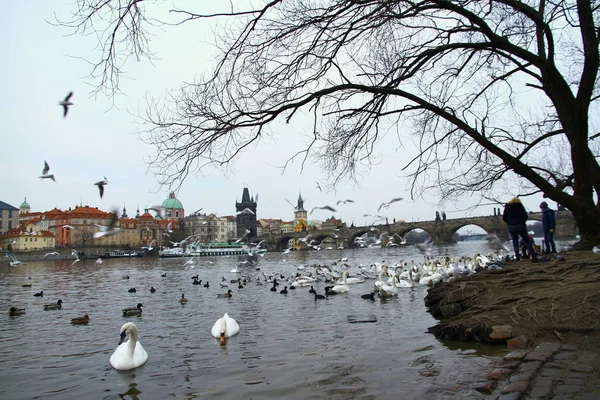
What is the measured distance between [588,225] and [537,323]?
486cm

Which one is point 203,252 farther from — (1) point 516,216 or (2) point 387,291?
(1) point 516,216

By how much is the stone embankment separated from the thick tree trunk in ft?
17.6

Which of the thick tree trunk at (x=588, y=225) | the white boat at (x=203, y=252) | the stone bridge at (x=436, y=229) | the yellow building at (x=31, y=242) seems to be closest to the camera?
the thick tree trunk at (x=588, y=225)

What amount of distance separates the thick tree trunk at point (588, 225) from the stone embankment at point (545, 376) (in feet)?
17.6

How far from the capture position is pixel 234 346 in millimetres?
7336

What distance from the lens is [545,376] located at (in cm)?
392

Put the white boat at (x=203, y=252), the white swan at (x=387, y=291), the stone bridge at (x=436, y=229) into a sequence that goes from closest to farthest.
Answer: the white swan at (x=387, y=291) → the stone bridge at (x=436, y=229) → the white boat at (x=203, y=252)

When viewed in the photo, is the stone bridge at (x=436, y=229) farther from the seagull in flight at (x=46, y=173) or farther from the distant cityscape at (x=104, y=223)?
the seagull in flight at (x=46, y=173)

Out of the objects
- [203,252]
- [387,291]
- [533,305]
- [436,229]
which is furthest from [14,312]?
[436,229]

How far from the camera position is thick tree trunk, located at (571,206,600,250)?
9125 millimetres

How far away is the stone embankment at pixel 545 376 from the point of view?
3.55 meters

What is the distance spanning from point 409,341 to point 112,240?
4540 inches

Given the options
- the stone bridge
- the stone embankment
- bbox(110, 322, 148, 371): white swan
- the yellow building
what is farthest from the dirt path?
the yellow building

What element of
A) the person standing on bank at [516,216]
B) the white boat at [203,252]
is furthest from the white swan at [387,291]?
the white boat at [203,252]
